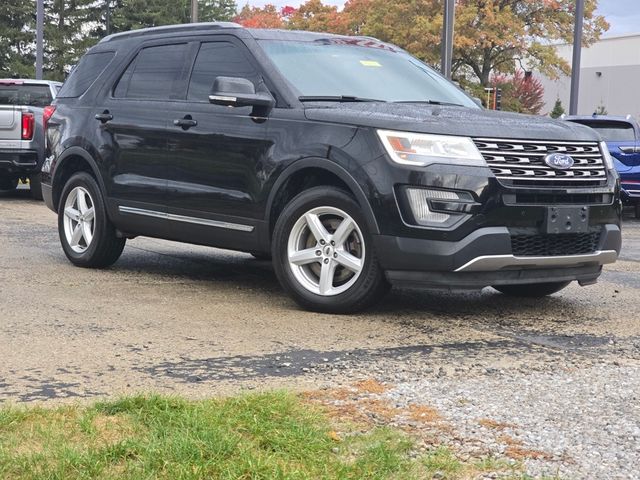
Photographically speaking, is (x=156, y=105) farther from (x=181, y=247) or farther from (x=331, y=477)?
(x=331, y=477)

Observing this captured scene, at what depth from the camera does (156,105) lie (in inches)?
301

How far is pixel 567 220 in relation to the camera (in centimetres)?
612

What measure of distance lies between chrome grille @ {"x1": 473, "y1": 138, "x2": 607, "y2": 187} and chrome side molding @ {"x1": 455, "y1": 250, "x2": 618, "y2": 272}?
1.40ft

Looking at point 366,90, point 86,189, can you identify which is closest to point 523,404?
point 366,90

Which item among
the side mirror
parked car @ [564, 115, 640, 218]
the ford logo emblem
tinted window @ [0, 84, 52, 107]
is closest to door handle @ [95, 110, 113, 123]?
the side mirror

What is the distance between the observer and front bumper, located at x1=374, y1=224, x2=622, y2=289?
5863mm

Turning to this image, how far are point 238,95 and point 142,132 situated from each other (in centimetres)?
124

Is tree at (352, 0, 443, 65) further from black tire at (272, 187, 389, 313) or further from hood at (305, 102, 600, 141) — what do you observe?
black tire at (272, 187, 389, 313)

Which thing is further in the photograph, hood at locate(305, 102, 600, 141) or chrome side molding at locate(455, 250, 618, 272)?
hood at locate(305, 102, 600, 141)

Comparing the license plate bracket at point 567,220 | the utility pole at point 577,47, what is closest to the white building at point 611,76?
the utility pole at point 577,47

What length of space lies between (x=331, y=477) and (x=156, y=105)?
4.97m

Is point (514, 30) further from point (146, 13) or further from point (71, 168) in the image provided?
point (71, 168)

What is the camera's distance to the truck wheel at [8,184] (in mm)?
18000

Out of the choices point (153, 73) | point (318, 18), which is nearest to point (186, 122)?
point (153, 73)
